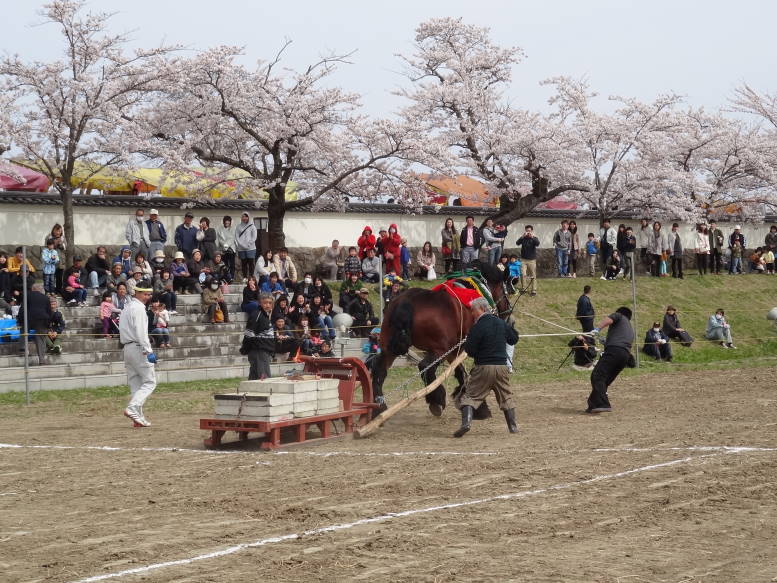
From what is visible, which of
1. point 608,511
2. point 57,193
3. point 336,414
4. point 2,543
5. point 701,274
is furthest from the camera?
point 701,274

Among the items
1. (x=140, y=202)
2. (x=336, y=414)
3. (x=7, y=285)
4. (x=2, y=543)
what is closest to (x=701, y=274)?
(x=140, y=202)

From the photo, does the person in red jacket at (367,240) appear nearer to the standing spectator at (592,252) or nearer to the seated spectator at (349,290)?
the seated spectator at (349,290)

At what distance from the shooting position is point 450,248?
32.9 m

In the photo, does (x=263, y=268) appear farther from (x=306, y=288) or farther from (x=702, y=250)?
(x=702, y=250)

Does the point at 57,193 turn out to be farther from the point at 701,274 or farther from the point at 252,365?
the point at 701,274

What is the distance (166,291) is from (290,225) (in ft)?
30.5

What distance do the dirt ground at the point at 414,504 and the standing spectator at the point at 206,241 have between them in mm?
12377

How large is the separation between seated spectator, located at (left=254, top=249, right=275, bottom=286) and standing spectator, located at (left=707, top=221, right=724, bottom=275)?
18.9 meters

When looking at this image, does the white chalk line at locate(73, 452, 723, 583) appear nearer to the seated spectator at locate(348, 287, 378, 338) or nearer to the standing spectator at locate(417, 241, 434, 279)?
the seated spectator at locate(348, 287, 378, 338)

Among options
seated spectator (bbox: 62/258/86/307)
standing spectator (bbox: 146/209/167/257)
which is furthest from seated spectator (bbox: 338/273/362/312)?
seated spectator (bbox: 62/258/86/307)

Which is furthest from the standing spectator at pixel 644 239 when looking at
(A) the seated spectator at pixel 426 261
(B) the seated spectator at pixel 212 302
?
(B) the seated spectator at pixel 212 302

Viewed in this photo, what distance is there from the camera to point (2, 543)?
339 inches

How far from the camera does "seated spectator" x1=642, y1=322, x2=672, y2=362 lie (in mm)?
26750

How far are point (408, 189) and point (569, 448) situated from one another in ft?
71.4
